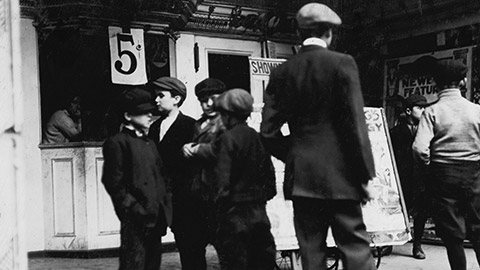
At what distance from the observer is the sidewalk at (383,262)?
693 cm

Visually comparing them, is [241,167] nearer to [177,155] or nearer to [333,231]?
[177,155]

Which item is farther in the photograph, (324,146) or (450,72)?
(450,72)

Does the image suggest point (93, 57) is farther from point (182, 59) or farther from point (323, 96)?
point (323, 96)

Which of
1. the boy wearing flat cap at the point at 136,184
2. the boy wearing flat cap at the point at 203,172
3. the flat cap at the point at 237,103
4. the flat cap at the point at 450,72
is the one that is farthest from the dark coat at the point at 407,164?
the boy wearing flat cap at the point at 136,184

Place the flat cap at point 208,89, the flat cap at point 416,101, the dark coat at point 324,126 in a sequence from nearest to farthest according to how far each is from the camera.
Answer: the dark coat at point 324,126 → the flat cap at point 208,89 → the flat cap at point 416,101

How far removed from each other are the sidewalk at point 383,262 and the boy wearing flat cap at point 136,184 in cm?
263

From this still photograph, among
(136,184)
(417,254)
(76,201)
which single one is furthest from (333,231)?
(76,201)

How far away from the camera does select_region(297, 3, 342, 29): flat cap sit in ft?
12.6

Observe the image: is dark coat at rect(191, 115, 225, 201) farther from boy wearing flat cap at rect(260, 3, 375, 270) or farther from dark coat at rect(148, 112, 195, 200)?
Result: boy wearing flat cap at rect(260, 3, 375, 270)

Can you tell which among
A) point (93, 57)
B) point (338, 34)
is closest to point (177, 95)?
point (93, 57)

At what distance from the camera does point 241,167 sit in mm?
4598

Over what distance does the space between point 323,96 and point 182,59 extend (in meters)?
5.62

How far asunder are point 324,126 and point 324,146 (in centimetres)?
12

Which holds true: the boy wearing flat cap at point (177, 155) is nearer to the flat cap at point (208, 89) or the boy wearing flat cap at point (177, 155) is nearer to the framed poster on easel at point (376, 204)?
the flat cap at point (208, 89)
